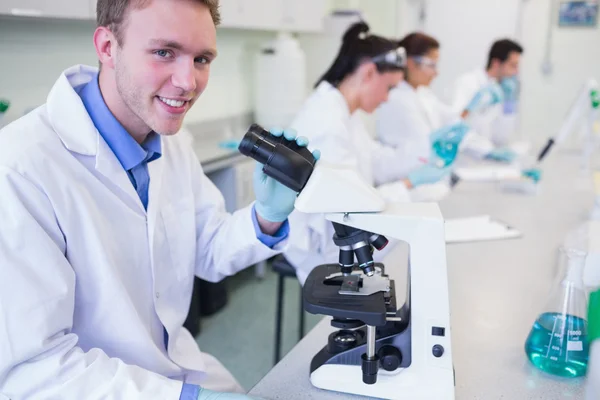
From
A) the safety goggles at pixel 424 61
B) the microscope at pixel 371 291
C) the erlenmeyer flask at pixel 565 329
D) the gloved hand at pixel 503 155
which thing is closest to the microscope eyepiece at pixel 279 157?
the microscope at pixel 371 291

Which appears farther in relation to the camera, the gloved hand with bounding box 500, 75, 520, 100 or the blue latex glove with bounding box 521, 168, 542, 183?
the gloved hand with bounding box 500, 75, 520, 100

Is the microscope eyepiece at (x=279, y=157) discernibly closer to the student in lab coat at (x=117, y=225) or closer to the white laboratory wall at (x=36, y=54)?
the student in lab coat at (x=117, y=225)

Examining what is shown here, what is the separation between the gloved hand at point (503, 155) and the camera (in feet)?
9.79

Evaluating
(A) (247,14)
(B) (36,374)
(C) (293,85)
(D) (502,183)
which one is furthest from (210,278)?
(C) (293,85)

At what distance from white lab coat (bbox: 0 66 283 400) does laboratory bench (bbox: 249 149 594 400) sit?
251 millimetres

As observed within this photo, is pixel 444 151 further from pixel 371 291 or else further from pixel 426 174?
pixel 371 291

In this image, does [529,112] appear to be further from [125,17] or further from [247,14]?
[125,17]

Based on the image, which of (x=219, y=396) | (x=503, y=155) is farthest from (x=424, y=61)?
(x=219, y=396)

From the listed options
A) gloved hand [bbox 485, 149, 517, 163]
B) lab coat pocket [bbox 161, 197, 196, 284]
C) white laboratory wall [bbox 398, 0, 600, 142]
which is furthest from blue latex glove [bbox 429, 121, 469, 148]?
white laboratory wall [bbox 398, 0, 600, 142]

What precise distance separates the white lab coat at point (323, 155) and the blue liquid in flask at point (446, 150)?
393mm

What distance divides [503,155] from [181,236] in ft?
7.59

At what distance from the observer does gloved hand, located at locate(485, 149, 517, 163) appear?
9.79 feet

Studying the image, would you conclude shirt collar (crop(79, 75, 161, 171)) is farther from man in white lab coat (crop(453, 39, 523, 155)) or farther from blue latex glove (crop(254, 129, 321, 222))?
man in white lab coat (crop(453, 39, 523, 155))

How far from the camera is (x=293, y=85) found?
11.7ft
